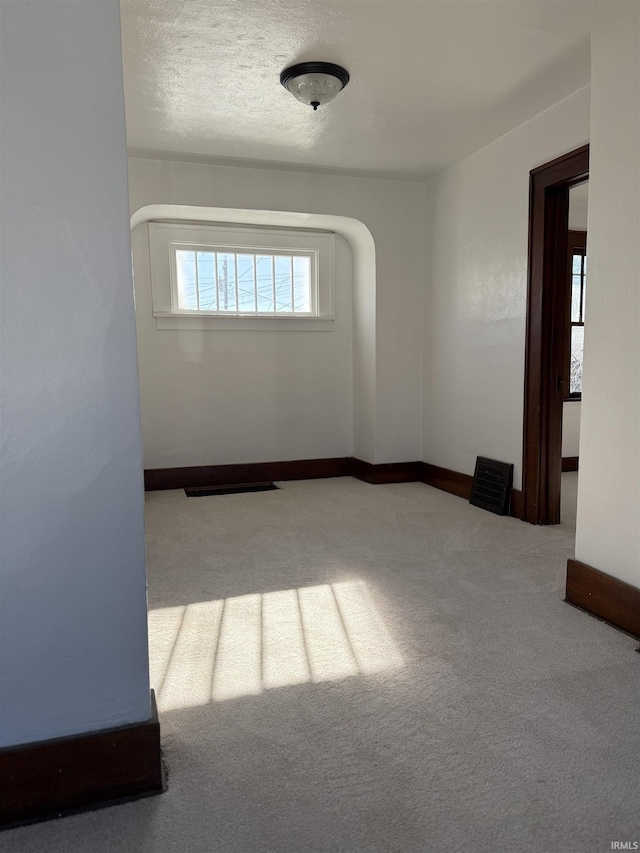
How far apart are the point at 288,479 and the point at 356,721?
385 centimetres

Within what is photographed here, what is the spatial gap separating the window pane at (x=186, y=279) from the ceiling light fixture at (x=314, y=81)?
85.9 inches

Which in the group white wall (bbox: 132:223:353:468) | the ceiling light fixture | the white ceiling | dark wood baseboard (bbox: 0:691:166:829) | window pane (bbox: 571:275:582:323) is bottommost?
dark wood baseboard (bbox: 0:691:166:829)

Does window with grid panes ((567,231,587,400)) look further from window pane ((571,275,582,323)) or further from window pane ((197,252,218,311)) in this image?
window pane ((197,252,218,311))

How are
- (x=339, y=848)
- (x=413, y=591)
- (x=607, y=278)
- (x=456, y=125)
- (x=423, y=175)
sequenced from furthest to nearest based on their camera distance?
(x=423, y=175) < (x=456, y=125) < (x=413, y=591) < (x=607, y=278) < (x=339, y=848)

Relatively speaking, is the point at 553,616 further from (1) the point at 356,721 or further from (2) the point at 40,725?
(2) the point at 40,725

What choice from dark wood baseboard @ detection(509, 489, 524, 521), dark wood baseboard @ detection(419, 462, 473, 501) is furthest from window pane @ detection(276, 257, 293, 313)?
dark wood baseboard @ detection(509, 489, 524, 521)

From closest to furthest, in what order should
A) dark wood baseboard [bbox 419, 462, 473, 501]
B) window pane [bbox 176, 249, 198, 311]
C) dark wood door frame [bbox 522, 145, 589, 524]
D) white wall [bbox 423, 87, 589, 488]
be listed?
dark wood door frame [bbox 522, 145, 589, 524], white wall [bbox 423, 87, 589, 488], dark wood baseboard [bbox 419, 462, 473, 501], window pane [bbox 176, 249, 198, 311]

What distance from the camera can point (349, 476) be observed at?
228 inches

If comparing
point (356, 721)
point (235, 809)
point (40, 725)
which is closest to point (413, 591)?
point (356, 721)

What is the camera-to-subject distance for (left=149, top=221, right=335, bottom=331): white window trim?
5.09 metres

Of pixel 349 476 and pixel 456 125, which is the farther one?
pixel 349 476

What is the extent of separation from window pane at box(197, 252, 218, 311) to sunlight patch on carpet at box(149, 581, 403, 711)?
3.25 m

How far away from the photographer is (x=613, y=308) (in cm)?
245

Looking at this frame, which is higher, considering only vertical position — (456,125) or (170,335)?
(456,125)
